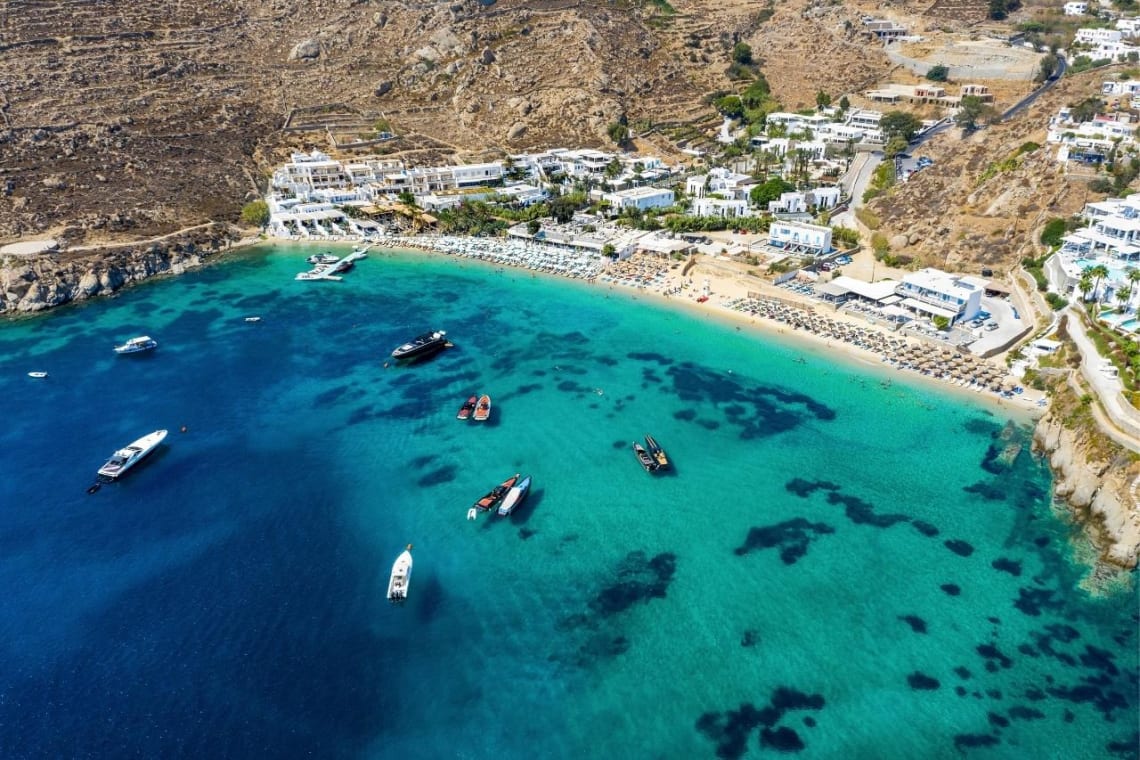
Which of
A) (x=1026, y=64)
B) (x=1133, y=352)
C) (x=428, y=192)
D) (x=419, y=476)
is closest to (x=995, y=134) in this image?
(x=1026, y=64)

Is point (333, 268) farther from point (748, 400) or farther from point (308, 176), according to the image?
point (748, 400)

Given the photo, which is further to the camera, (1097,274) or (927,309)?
(927,309)

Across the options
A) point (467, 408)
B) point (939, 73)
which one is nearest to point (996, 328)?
point (467, 408)

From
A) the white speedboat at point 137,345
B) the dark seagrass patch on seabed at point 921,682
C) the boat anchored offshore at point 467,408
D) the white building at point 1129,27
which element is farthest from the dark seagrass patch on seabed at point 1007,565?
the white building at point 1129,27

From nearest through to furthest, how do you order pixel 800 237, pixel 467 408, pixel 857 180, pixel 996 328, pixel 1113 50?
pixel 467 408 < pixel 996 328 < pixel 800 237 < pixel 857 180 < pixel 1113 50

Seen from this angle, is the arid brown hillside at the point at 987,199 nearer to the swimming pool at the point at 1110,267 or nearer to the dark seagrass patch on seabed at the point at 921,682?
the swimming pool at the point at 1110,267

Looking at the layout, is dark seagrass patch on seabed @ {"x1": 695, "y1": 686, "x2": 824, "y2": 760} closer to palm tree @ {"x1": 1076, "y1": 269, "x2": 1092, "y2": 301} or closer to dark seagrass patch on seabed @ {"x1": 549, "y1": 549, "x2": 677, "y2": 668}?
dark seagrass patch on seabed @ {"x1": 549, "y1": 549, "x2": 677, "y2": 668}
